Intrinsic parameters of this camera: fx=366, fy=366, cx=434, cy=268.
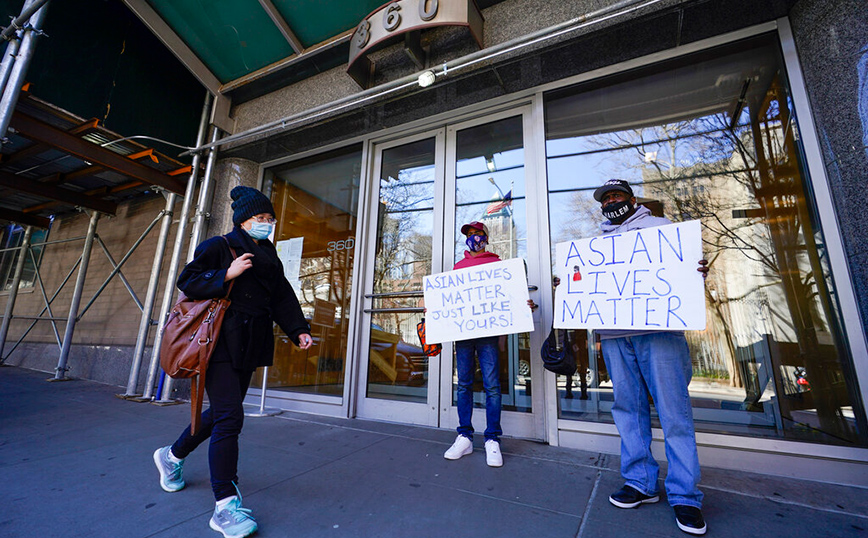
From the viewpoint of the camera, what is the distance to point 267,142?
4.48 metres

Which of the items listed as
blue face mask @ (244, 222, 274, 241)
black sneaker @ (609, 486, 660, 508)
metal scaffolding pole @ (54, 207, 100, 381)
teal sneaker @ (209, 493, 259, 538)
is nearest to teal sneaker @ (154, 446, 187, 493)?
teal sneaker @ (209, 493, 259, 538)

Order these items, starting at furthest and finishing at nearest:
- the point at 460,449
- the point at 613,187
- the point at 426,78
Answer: the point at 426,78 < the point at 460,449 < the point at 613,187

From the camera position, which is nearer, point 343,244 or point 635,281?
point 635,281

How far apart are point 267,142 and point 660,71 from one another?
422cm

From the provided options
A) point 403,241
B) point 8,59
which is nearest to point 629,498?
point 403,241

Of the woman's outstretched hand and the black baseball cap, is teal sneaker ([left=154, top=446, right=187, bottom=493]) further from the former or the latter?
the black baseball cap

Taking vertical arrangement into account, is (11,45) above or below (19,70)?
above

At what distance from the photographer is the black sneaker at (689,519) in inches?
61.0

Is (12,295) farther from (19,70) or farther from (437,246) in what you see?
(437,246)

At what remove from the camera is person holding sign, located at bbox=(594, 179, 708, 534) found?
1693 millimetres

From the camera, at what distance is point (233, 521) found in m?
1.50

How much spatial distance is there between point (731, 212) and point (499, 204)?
2568mm

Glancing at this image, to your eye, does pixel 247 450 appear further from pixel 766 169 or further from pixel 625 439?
pixel 766 169

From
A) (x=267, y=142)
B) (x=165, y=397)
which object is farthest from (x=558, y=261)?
(x=165, y=397)
